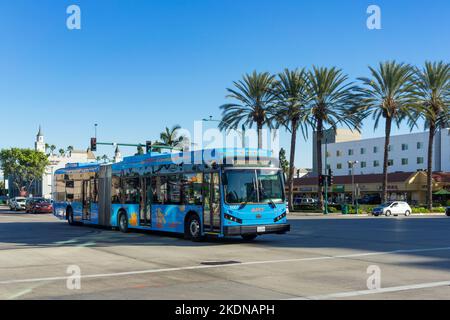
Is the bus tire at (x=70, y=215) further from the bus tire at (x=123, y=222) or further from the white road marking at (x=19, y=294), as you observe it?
the white road marking at (x=19, y=294)

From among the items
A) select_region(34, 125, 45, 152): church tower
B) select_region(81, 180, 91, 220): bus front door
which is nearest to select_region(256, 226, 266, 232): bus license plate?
select_region(81, 180, 91, 220): bus front door

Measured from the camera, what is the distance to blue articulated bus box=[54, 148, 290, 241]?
1778 centimetres

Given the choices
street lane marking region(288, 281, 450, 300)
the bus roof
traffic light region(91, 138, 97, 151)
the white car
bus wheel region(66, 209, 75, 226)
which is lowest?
the white car

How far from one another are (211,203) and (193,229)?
1.69 metres

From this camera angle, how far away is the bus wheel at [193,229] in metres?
18.9

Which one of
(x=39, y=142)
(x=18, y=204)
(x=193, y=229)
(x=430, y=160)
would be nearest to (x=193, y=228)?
(x=193, y=229)

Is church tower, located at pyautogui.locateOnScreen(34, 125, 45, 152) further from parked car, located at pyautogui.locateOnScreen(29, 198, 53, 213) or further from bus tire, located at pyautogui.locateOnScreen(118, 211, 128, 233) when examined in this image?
bus tire, located at pyautogui.locateOnScreen(118, 211, 128, 233)

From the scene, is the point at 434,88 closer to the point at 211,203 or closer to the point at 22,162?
the point at 211,203

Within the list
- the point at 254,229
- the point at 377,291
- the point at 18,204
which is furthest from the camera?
the point at 18,204

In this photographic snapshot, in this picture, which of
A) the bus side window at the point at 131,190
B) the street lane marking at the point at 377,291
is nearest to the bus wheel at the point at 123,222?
the bus side window at the point at 131,190

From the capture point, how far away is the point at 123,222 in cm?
2420
